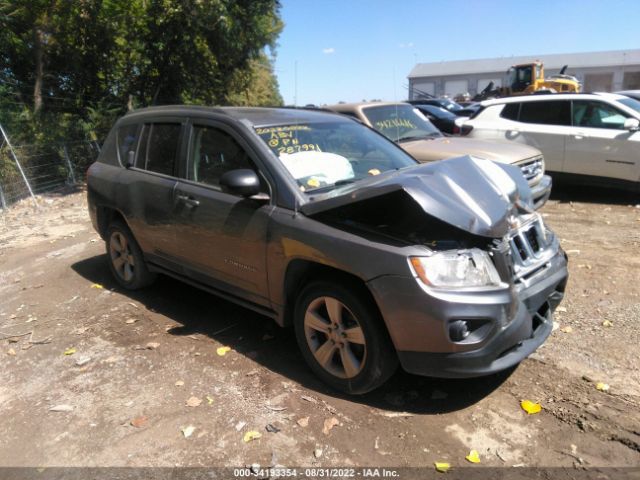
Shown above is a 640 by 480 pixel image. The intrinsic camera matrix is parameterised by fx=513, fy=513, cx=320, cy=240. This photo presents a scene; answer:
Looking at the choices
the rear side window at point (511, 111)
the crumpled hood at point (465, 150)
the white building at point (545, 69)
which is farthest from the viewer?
the white building at point (545, 69)

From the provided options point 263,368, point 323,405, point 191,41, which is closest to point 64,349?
point 263,368

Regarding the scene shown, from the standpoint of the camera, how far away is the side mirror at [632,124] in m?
7.84

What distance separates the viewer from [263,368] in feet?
12.2

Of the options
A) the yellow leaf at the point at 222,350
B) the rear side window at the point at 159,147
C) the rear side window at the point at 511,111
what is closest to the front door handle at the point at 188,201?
the rear side window at the point at 159,147

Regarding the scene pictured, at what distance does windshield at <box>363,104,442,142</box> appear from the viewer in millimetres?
7457

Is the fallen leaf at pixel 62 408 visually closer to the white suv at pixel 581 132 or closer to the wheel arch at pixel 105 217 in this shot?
the wheel arch at pixel 105 217

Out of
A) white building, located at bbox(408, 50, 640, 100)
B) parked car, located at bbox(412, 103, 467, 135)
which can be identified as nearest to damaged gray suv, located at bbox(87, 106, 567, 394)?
parked car, located at bbox(412, 103, 467, 135)

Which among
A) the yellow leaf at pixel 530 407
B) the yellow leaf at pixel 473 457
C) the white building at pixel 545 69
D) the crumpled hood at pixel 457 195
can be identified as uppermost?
the white building at pixel 545 69

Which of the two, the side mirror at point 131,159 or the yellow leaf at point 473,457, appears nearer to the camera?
the yellow leaf at point 473,457

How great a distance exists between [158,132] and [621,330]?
422cm

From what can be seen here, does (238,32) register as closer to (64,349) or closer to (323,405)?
(64,349)

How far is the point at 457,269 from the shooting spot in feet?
9.31

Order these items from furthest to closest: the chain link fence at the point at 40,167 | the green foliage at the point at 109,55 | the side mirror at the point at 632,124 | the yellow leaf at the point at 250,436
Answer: the green foliage at the point at 109,55 → the chain link fence at the point at 40,167 → the side mirror at the point at 632,124 → the yellow leaf at the point at 250,436

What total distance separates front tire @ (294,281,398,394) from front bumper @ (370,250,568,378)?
122 millimetres
